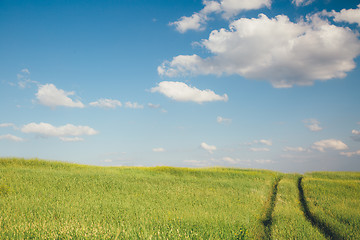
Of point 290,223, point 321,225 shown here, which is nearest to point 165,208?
point 290,223

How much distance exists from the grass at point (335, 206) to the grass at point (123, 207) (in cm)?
382

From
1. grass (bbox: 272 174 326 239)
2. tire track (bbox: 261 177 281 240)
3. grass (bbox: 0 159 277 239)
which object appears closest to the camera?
grass (bbox: 0 159 277 239)

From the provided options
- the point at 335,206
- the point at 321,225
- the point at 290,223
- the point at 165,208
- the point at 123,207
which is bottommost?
the point at 321,225

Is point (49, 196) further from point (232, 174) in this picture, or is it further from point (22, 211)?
point (232, 174)

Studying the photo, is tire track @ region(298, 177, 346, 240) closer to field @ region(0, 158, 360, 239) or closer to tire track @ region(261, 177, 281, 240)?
field @ region(0, 158, 360, 239)

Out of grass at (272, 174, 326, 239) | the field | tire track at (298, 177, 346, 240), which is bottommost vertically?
tire track at (298, 177, 346, 240)

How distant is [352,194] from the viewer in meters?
22.9

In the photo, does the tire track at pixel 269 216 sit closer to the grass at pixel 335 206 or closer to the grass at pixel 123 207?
the grass at pixel 123 207

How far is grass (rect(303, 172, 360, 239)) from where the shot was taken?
13.7 m

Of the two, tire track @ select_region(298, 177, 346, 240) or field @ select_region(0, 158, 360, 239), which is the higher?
field @ select_region(0, 158, 360, 239)

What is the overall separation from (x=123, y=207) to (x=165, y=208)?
263 centimetres

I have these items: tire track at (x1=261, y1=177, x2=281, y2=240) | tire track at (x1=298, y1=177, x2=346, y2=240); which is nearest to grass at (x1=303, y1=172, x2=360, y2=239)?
tire track at (x1=298, y1=177, x2=346, y2=240)

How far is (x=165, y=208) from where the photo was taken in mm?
15500

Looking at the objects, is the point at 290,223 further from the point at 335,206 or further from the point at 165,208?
the point at 165,208
